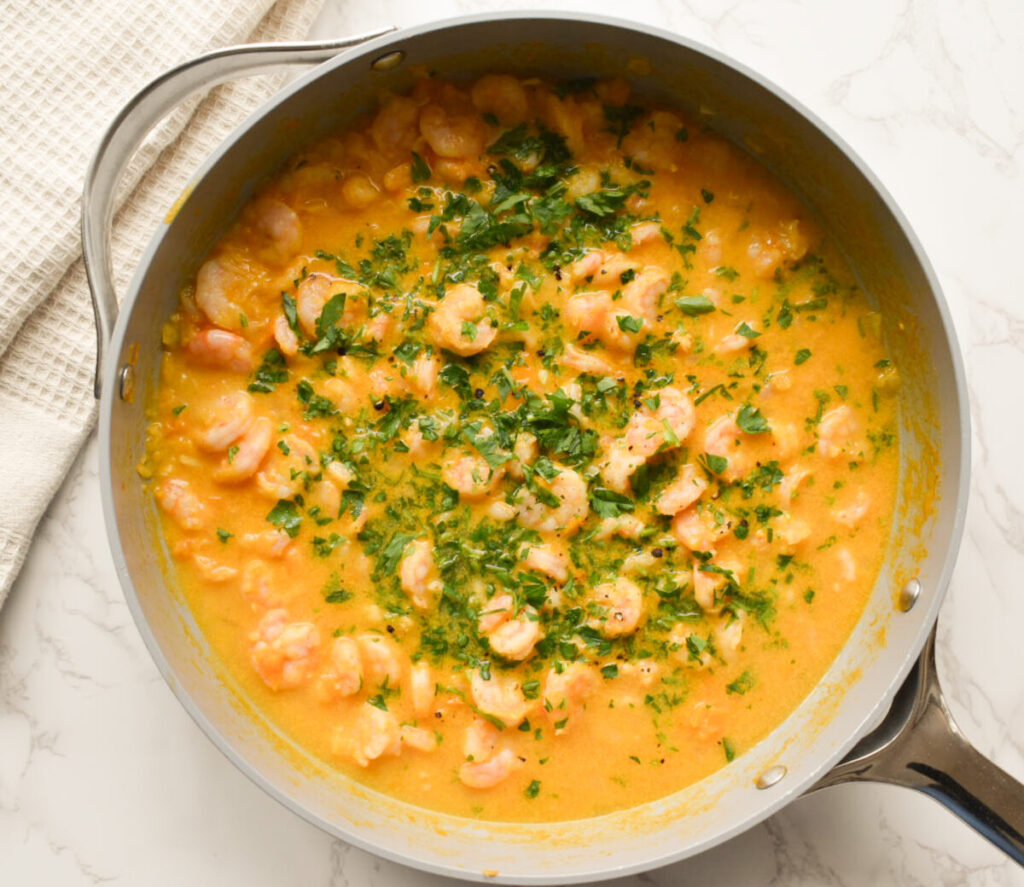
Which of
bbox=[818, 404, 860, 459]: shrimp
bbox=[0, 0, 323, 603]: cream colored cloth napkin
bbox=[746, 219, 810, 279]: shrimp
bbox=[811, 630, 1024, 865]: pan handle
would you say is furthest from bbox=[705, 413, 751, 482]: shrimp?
bbox=[0, 0, 323, 603]: cream colored cloth napkin

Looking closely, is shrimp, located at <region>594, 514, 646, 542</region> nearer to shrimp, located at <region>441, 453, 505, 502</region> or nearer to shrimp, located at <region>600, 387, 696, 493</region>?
shrimp, located at <region>600, 387, 696, 493</region>

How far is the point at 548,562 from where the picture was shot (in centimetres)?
326

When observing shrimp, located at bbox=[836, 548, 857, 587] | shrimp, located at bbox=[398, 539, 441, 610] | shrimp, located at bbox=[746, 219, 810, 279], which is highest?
shrimp, located at bbox=[746, 219, 810, 279]

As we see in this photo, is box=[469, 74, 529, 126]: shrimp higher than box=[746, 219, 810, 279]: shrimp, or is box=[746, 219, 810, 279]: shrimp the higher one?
box=[469, 74, 529, 126]: shrimp

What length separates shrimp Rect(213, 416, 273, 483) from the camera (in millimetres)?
3213

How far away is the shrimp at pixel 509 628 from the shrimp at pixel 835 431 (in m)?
1.11

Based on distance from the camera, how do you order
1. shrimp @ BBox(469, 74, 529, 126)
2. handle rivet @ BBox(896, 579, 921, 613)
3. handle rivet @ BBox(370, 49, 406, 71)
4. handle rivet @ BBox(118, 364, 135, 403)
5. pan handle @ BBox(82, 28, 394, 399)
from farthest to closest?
1. shrimp @ BBox(469, 74, 529, 126)
2. handle rivet @ BBox(896, 579, 921, 613)
3. handle rivet @ BBox(370, 49, 406, 71)
4. handle rivet @ BBox(118, 364, 135, 403)
5. pan handle @ BBox(82, 28, 394, 399)

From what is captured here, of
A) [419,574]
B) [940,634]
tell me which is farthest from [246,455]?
[940,634]

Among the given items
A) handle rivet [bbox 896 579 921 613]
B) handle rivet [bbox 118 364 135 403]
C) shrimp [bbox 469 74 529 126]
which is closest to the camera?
handle rivet [bbox 118 364 135 403]

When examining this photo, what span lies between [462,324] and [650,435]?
70 centimetres

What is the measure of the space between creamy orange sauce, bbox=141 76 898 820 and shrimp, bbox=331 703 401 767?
0.03 ft

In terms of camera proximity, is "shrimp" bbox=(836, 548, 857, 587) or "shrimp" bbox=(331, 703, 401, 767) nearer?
"shrimp" bbox=(331, 703, 401, 767)

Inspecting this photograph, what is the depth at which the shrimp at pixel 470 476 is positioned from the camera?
3230mm

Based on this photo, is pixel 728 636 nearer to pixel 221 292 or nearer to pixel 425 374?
pixel 425 374
